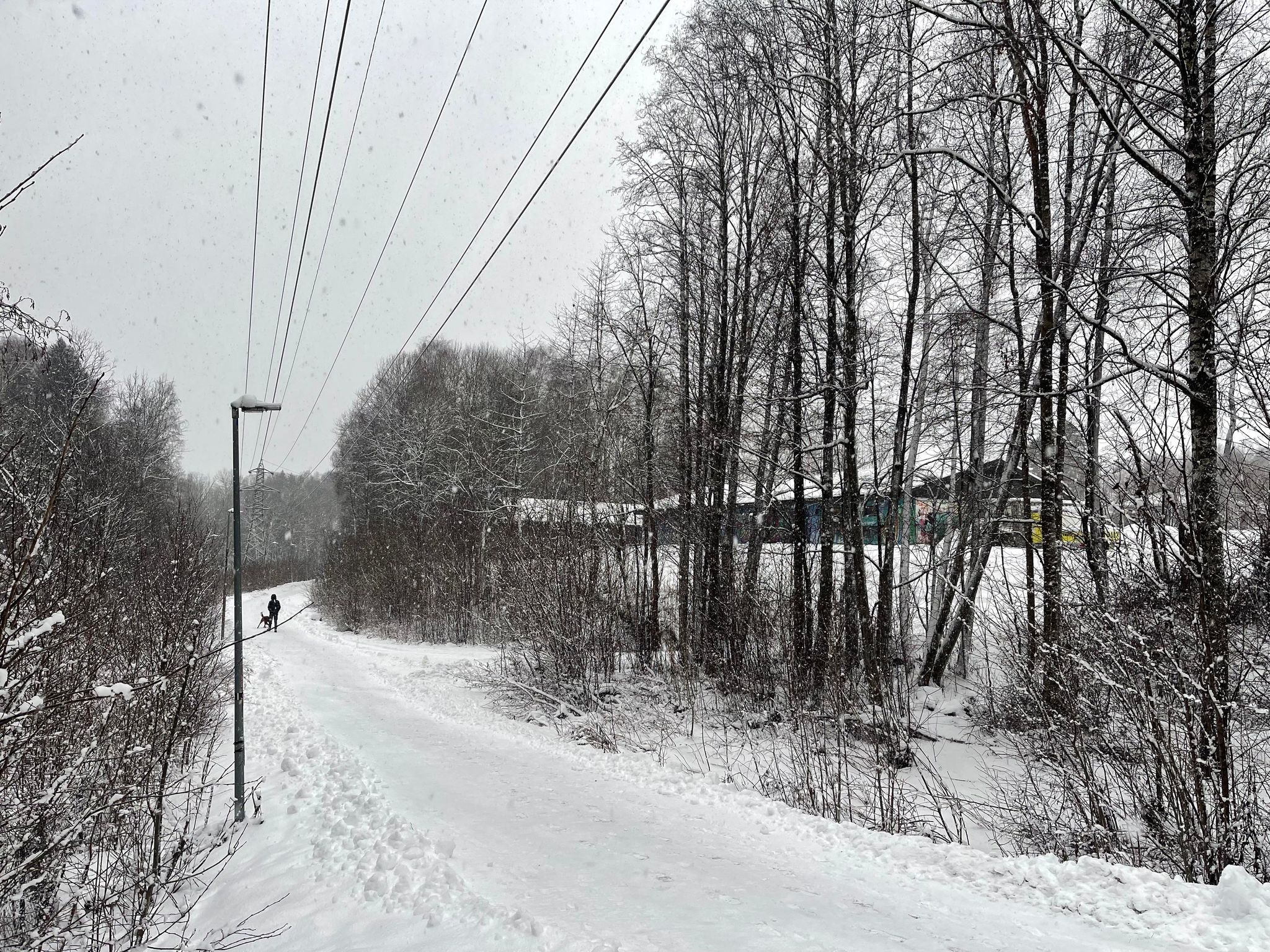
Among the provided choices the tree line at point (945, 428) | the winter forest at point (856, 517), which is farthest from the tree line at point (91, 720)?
the tree line at point (945, 428)

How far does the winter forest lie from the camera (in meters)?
6.43

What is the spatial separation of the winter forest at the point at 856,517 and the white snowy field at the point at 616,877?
82 cm

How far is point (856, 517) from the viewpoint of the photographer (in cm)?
1356

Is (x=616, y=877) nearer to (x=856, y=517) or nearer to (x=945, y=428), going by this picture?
(x=856, y=517)

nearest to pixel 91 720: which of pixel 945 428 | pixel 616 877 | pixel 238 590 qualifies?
pixel 238 590

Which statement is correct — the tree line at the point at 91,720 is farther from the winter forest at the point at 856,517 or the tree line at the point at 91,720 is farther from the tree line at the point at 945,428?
the tree line at the point at 945,428

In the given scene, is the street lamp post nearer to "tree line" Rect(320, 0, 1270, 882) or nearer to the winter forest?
the winter forest

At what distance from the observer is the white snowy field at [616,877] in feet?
18.1

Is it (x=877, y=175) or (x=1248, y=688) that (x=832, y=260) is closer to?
(x=877, y=175)

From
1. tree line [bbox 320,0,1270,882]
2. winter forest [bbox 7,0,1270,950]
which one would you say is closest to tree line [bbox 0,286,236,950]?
winter forest [bbox 7,0,1270,950]

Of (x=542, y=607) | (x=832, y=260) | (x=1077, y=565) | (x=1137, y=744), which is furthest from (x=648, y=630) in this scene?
(x=1137, y=744)

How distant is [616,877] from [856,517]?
27.4ft

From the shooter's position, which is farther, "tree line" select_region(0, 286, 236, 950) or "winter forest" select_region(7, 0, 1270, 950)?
"winter forest" select_region(7, 0, 1270, 950)

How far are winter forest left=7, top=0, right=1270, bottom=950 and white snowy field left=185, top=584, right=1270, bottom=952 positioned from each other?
2.68 feet
